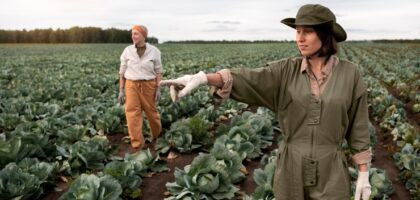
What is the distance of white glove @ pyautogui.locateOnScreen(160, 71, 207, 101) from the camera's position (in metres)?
2.29

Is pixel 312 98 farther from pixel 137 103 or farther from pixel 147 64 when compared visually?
pixel 137 103

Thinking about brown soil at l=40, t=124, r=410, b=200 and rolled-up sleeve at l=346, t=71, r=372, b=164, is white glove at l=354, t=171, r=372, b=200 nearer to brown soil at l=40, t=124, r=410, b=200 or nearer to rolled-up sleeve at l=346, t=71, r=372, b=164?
rolled-up sleeve at l=346, t=71, r=372, b=164

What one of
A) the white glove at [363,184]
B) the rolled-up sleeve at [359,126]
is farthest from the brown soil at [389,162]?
the rolled-up sleeve at [359,126]

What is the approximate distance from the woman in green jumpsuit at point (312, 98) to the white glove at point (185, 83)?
33 mm

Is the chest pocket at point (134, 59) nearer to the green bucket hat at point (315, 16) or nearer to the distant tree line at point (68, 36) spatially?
the green bucket hat at point (315, 16)

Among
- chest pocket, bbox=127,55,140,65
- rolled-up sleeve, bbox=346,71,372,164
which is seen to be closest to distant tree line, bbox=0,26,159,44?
chest pocket, bbox=127,55,140,65

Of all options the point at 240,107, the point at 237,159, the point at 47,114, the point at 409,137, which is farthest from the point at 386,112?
the point at 47,114

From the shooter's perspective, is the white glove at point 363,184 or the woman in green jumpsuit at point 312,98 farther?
the white glove at point 363,184

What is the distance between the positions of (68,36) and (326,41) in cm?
8290

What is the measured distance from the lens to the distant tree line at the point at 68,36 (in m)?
78.3

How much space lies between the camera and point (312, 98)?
246 centimetres

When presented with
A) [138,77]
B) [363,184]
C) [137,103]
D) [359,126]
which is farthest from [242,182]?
[359,126]

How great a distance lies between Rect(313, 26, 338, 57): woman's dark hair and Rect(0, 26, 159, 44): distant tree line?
259 ft

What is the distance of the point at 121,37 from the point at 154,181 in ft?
253
